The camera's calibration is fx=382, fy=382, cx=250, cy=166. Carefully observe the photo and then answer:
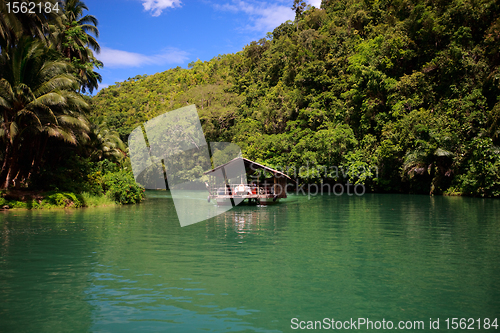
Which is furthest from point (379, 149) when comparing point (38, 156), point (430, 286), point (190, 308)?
point (190, 308)

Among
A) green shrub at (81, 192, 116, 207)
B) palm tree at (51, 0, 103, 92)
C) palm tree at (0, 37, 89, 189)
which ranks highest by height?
palm tree at (51, 0, 103, 92)

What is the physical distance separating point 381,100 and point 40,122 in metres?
37.3

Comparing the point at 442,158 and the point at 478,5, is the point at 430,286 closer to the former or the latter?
the point at 442,158

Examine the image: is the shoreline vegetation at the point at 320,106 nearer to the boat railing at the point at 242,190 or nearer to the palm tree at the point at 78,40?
the palm tree at the point at 78,40

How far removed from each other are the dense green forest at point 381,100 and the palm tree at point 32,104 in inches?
821

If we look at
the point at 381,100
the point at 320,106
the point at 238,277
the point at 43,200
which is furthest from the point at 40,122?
the point at 320,106

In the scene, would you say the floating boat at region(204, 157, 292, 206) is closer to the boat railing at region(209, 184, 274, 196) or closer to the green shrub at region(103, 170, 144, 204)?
the boat railing at region(209, 184, 274, 196)

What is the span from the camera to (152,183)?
6838 cm

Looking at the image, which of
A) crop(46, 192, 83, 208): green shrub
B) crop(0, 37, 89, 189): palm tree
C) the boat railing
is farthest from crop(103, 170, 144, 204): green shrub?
the boat railing

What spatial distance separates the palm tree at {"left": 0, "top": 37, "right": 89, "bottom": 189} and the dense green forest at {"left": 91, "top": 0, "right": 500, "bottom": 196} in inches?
821

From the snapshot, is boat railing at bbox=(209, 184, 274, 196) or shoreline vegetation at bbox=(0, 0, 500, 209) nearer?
shoreline vegetation at bbox=(0, 0, 500, 209)

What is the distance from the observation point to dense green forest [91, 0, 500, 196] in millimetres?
37375

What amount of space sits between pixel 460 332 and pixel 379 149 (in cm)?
3916

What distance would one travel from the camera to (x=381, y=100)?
46.3 m
